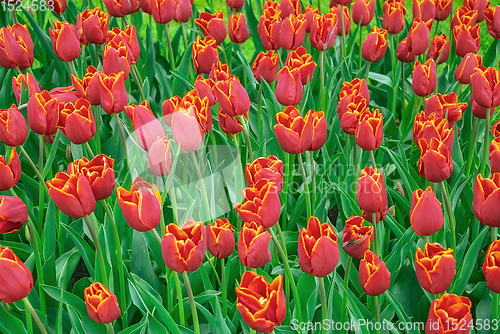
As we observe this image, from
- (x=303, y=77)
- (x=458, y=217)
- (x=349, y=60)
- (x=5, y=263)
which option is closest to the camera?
(x=5, y=263)

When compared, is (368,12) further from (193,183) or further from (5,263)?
(5,263)

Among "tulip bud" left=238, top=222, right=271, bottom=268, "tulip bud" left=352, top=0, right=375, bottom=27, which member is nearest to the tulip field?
"tulip bud" left=238, top=222, right=271, bottom=268

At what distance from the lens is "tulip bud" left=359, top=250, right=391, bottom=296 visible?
92 cm

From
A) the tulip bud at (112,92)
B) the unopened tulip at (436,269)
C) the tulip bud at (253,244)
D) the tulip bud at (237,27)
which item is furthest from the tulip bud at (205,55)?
the unopened tulip at (436,269)

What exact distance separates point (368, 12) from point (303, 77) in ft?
2.88

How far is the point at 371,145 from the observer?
4.16 ft

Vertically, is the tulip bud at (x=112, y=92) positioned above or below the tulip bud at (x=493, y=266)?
above

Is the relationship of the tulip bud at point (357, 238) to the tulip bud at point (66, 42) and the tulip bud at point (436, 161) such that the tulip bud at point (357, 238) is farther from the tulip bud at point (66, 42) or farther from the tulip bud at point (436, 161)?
the tulip bud at point (66, 42)

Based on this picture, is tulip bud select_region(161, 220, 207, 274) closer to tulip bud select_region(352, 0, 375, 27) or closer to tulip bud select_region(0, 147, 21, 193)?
tulip bud select_region(0, 147, 21, 193)

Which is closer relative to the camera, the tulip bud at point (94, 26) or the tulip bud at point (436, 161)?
the tulip bud at point (436, 161)

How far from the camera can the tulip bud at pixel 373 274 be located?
92cm

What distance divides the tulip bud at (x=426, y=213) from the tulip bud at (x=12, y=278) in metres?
0.76

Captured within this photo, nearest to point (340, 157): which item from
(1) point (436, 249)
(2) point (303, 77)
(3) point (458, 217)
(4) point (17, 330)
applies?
(2) point (303, 77)

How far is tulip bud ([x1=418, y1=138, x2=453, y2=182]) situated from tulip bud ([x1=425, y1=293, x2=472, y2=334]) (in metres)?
0.41
